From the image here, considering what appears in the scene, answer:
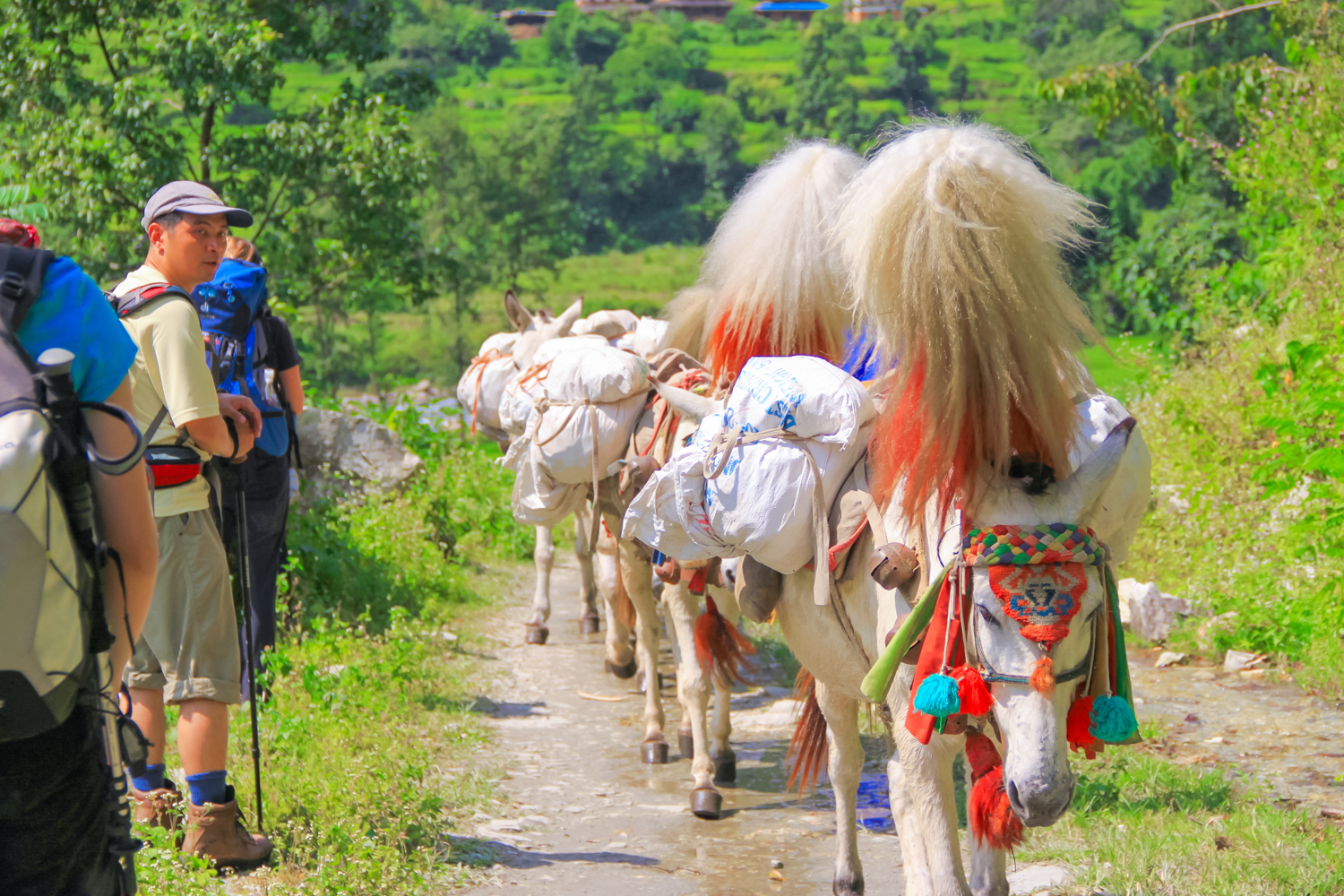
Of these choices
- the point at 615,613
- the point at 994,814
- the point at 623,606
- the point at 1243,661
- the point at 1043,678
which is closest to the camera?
the point at 1043,678

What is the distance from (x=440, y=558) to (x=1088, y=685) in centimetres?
711

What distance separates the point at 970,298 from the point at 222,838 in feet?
9.17

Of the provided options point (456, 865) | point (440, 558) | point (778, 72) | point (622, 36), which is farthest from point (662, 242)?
point (456, 865)

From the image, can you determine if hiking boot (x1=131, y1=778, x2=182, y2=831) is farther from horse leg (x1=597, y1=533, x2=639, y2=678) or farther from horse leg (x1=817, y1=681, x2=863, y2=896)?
horse leg (x1=597, y1=533, x2=639, y2=678)

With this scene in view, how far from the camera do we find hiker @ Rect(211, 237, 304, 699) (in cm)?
486

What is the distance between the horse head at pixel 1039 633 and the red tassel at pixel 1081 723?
0.03 metres

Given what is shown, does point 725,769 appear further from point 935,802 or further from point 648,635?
point 935,802

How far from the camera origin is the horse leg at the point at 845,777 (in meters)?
3.87

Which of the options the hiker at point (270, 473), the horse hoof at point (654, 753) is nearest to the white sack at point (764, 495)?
the hiker at point (270, 473)

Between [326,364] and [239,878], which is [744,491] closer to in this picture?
[239,878]

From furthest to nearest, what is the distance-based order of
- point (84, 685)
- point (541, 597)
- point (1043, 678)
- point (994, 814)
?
point (541, 597) → point (994, 814) → point (1043, 678) → point (84, 685)

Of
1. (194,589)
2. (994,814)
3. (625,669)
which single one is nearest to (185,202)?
(194,589)

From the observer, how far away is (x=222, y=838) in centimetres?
359

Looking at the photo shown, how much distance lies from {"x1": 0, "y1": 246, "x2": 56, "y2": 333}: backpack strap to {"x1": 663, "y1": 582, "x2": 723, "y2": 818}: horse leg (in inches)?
127
